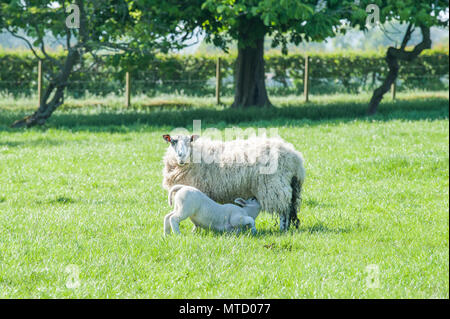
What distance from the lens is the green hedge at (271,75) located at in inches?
1039

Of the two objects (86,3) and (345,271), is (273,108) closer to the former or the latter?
(86,3)

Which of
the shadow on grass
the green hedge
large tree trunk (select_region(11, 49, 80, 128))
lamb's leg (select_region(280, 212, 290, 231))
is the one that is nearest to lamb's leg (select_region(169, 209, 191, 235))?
lamb's leg (select_region(280, 212, 290, 231))

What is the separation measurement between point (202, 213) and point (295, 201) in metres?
1.22

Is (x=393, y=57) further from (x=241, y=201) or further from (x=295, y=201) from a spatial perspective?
(x=241, y=201)

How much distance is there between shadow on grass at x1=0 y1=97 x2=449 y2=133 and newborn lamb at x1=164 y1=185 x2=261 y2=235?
31.1ft

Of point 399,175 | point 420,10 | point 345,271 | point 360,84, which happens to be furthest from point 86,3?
point 360,84

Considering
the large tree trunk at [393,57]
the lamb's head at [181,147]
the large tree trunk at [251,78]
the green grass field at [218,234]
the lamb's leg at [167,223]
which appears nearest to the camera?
the green grass field at [218,234]

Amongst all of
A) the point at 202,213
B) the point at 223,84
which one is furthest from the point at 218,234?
the point at 223,84

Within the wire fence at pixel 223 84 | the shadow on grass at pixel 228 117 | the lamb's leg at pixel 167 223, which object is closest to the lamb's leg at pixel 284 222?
the lamb's leg at pixel 167 223

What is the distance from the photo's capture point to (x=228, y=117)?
57.5 ft

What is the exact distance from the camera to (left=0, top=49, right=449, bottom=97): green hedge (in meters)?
26.4

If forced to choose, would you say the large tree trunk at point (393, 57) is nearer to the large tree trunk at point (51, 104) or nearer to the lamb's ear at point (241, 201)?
the large tree trunk at point (51, 104)
